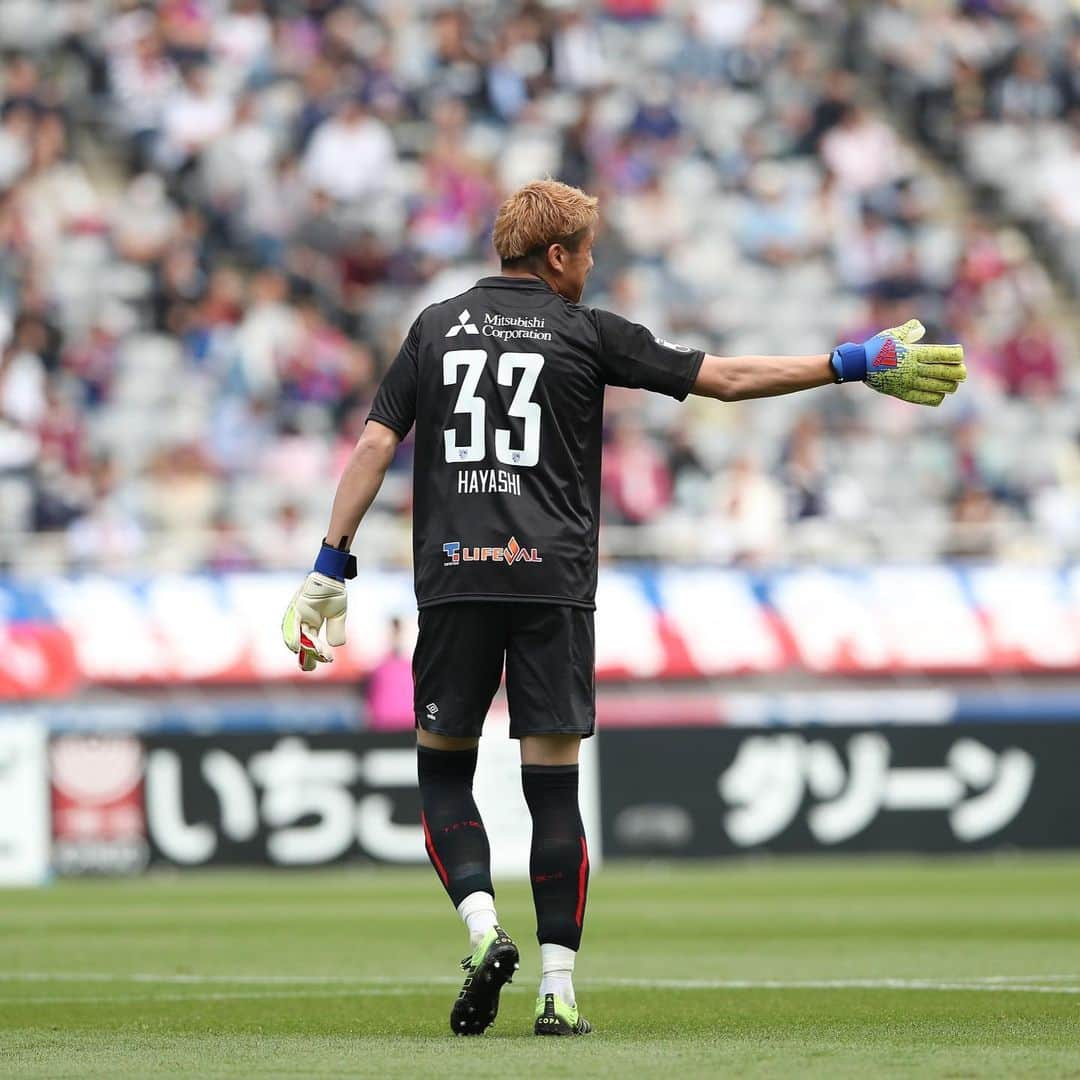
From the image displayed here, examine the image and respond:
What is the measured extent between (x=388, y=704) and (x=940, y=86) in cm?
1049

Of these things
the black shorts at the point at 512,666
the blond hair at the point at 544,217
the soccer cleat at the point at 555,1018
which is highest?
the blond hair at the point at 544,217

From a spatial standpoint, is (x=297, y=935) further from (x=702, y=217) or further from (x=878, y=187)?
(x=878, y=187)

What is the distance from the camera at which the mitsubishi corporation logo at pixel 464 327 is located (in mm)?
6312

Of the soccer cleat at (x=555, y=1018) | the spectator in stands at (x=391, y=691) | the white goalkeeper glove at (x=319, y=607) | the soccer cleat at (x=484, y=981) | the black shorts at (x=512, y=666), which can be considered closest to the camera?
the soccer cleat at (x=484, y=981)

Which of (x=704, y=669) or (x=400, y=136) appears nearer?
(x=704, y=669)

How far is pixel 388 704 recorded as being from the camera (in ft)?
56.3

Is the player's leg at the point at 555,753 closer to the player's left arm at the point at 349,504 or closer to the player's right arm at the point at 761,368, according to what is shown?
the player's left arm at the point at 349,504

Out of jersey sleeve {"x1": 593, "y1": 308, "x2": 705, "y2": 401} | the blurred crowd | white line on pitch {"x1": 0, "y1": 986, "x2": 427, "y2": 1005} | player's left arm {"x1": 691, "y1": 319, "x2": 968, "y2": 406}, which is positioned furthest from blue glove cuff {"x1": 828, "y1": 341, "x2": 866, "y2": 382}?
the blurred crowd

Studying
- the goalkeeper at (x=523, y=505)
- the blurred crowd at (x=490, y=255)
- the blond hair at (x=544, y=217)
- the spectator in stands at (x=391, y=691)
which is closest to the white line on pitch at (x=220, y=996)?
the goalkeeper at (x=523, y=505)

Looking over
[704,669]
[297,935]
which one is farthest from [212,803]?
[297,935]

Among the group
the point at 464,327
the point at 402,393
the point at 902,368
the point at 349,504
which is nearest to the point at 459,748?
the point at 349,504

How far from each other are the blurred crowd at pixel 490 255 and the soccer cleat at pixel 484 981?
11.9 meters

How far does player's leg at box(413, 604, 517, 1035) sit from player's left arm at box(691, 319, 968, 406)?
2.96 feet

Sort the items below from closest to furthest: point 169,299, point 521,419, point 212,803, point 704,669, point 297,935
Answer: point 521,419, point 297,935, point 212,803, point 704,669, point 169,299
